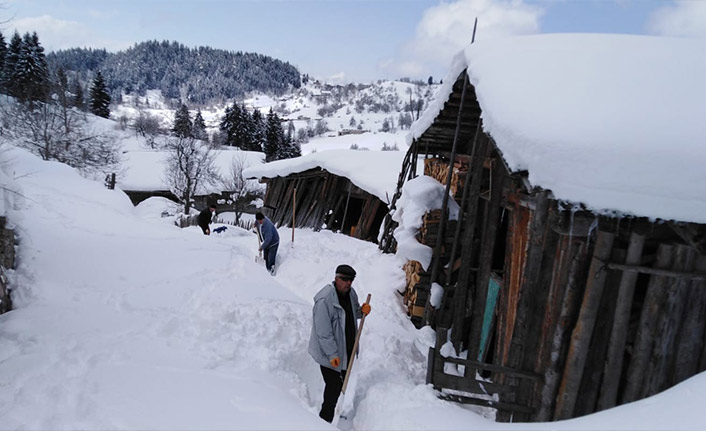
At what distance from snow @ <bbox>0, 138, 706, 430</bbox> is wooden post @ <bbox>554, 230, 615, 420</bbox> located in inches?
15.2

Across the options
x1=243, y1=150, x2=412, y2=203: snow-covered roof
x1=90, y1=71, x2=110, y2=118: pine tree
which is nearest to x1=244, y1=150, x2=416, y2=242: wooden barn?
x1=243, y1=150, x2=412, y2=203: snow-covered roof

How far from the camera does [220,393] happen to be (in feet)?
12.5

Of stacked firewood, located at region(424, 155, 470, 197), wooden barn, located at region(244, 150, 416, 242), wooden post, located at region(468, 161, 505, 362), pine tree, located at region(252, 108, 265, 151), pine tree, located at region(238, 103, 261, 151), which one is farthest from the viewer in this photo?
pine tree, located at region(238, 103, 261, 151)

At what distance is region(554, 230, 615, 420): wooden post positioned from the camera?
302 cm

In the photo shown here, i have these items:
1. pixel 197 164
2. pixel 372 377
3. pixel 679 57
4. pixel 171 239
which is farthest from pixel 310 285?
pixel 197 164

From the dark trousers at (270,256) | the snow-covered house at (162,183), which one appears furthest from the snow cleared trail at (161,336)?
the snow-covered house at (162,183)

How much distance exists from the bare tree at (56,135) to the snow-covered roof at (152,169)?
6.98 meters

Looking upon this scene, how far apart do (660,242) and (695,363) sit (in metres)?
0.91

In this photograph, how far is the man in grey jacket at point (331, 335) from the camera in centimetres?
403

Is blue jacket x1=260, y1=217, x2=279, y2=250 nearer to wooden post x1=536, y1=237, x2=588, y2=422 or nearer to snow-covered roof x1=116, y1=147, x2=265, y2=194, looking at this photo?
wooden post x1=536, y1=237, x2=588, y2=422

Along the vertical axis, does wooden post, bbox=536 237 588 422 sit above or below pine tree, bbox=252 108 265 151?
below

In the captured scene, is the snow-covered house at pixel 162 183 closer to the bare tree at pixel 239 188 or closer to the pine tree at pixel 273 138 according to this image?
the bare tree at pixel 239 188

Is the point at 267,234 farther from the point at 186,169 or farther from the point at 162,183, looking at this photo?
the point at 162,183

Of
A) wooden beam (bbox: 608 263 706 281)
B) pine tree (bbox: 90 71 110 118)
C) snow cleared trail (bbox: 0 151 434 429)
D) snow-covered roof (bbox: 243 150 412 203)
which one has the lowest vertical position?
snow cleared trail (bbox: 0 151 434 429)
